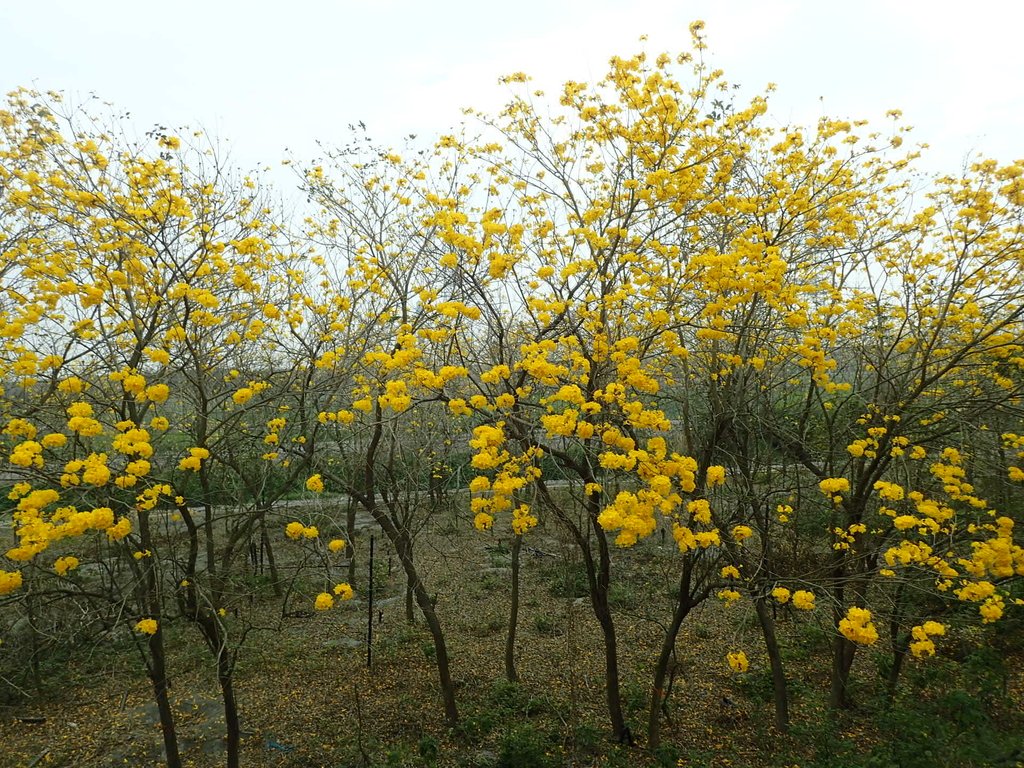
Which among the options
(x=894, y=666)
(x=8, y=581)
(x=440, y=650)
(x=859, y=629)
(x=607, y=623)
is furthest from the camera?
(x=440, y=650)

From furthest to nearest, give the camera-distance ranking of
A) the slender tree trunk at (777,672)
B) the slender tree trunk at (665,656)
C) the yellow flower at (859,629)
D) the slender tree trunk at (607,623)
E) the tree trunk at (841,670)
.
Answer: the tree trunk at (841,670) < the slender tree trunk at (777,672) < the slender tree trunk at (607,623) < the slender tree trunk at (665,656) < the yellow flower at (859,629)

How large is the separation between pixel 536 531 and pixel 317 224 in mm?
7972

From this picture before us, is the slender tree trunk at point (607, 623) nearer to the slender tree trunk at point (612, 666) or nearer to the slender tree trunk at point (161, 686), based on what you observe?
the slender tree trunk at point (612, 666)

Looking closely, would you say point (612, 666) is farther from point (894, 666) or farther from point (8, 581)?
point (8, 581)

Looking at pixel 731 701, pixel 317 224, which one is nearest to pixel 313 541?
pixel 317 224

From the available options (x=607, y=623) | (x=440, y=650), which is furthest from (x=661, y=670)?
(x=440, y=650)

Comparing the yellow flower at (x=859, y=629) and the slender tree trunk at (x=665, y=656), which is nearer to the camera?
the yellow flower at (x=859, y=629)

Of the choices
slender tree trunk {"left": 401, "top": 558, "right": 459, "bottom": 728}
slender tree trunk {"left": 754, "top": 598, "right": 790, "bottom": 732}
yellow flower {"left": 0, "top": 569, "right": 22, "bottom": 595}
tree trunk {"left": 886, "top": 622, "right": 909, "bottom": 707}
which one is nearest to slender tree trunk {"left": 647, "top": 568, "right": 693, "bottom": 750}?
slender tree trunk {"left": 754, "top": 598, "right": 790, "bottom": 732}

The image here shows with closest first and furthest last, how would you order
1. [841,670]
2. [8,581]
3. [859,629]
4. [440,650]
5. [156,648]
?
1. [8,581]
2. [859,629]
3. [156,648]
4. [841,670]
5. [440,650]

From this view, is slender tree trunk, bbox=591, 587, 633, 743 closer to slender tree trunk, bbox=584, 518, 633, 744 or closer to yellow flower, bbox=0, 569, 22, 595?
slender tree trunk, bbox=584, 518, 633, 744

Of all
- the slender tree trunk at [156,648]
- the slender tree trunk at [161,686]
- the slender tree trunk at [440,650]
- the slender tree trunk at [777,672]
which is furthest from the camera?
the slender tree trunk at [440,650]

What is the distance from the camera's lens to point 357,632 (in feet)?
27.5

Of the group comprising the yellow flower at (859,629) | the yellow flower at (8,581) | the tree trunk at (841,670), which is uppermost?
the yellow flower at (8,581)

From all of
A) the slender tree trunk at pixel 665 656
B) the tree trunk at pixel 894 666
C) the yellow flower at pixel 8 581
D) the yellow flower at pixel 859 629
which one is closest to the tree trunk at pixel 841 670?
the tree trunk at pixel 894 666
